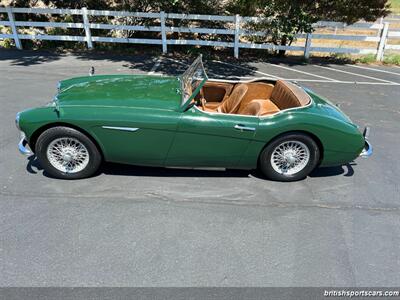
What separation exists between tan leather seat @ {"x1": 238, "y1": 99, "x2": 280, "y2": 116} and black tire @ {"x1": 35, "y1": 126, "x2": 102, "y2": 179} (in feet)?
6.20

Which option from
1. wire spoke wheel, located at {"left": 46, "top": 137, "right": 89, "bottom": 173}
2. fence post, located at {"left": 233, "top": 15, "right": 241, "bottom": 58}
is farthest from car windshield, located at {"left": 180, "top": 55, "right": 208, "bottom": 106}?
fence post, located at {"left": 233, "top": 15, "right": 241, "bottom": 58}

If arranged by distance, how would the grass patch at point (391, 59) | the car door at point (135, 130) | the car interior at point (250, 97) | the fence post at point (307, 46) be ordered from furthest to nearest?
the grass patch at point (391, 59) < the fence post at point (307, 46) < the car interior at point (250, 97) < the car door at point (135, 130)

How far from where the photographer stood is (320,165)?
3.94m

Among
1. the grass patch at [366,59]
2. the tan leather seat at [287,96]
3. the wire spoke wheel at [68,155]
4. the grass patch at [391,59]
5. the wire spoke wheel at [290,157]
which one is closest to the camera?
the wire spoke wheel at [68,155]

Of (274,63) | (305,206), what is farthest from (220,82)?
(274,63)

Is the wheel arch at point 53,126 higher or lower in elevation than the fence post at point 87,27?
lower

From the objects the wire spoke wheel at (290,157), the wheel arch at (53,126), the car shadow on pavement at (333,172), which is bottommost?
the car shadow on pavement at (333,172)

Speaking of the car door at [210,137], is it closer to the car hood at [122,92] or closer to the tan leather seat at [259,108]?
the car hood at [122,92]

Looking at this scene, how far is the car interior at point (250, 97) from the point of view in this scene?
4.12 meters

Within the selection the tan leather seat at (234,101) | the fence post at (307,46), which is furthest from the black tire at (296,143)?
the fence post at (307,46)

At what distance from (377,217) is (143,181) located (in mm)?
2576

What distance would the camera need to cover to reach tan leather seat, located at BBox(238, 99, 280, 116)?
400 centimetres

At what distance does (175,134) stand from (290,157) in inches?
54.4

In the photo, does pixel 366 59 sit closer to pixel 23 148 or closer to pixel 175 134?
pixel 175 134
